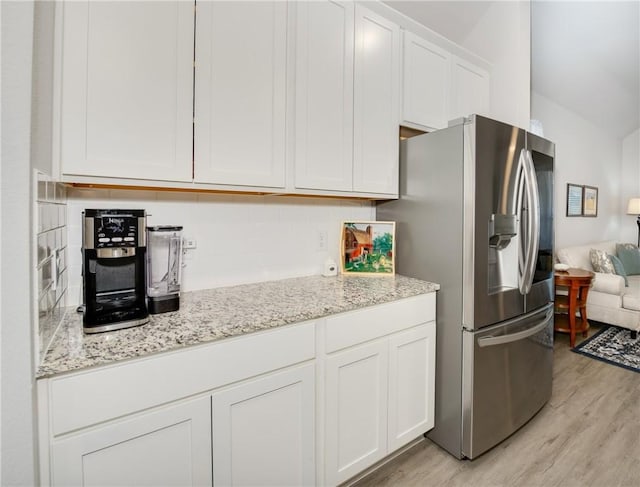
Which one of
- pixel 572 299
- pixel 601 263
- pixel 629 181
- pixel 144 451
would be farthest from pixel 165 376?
pixel 629 181

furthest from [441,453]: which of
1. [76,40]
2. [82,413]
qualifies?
[76,40]

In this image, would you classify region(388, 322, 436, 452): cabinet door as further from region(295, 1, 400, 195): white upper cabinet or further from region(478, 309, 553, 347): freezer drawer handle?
region(295, 1, 400, 195): white upper cabinet

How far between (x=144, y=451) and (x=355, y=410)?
0.87m

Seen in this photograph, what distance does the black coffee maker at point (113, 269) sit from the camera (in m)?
1.06

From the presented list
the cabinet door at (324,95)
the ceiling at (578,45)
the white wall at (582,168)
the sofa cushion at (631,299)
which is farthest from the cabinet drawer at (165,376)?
the white wall at (582,168)

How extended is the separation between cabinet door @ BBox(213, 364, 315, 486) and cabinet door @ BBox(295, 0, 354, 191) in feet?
3.03

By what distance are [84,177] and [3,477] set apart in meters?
0.88

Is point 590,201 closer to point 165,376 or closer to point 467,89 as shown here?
point 467,89

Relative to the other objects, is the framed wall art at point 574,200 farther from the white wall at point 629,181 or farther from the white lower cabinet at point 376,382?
the white lower cabinet at point 376,382

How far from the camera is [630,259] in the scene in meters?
4.62

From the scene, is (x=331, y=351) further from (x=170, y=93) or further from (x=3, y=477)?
(x=170, y=93)

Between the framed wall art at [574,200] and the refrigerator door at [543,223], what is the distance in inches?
124

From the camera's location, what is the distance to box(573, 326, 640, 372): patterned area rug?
2.96 meters

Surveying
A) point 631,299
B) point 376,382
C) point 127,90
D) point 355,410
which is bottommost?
point 355,410
